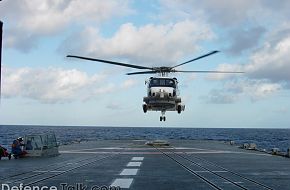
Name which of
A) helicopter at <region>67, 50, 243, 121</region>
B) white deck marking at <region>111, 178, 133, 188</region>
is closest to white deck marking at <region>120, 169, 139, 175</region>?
white deck marking at <region>111, 178, 133, 188</region>

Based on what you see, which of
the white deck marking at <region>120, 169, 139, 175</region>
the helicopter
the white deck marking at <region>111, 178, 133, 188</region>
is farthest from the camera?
the helicopter

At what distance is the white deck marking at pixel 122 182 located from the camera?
65.5 ft

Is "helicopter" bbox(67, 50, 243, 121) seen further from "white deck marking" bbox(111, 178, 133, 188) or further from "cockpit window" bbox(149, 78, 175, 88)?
"white deck marking" bbox(111, 178, 133, 188)

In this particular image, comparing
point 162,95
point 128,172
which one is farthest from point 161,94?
point 128,172

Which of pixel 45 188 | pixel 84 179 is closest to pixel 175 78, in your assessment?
pixel 84 179

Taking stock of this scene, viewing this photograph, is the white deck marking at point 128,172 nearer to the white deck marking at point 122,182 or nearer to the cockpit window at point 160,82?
the white deck marking at point 122,182

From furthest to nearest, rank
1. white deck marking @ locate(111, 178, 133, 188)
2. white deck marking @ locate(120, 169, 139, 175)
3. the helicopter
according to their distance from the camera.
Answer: the helicopter → white deck marking @ locate(120, 169, 139, 175) → white deck marking @ locate(111, 178, 133, 188)

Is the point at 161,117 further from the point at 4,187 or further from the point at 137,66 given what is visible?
the point at 4,187

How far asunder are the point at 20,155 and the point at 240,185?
23776 millimetres

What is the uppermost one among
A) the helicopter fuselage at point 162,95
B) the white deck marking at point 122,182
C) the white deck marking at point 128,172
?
the helicopter fuselage at point 162,95

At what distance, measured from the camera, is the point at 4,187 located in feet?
61.3

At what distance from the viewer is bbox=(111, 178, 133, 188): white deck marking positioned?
1995 centimetres

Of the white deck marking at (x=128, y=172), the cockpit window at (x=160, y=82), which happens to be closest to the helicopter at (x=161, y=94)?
the cockpit window at (x=160, y=82)

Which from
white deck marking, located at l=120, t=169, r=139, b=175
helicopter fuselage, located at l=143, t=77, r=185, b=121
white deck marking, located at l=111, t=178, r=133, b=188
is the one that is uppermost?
helicopter fuselage, located at l=143, t=77, r=185, b=121
